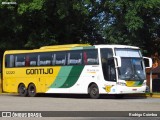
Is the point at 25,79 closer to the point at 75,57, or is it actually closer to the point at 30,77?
the point at 30,77

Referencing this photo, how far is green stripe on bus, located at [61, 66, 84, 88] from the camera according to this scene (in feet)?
99.8

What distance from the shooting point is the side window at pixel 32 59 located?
33.2 m

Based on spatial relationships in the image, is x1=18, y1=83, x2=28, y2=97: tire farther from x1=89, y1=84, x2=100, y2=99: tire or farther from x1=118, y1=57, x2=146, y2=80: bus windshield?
x1=118, y1=57, x2=146, y2=80: bus windshield

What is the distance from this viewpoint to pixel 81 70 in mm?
30266

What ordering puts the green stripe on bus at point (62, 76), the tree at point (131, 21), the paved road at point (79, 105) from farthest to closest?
1. the tree at point (131, 21)
2. the green stripe on bus at point (62, 76)
3. the paved road at point (79, 105)

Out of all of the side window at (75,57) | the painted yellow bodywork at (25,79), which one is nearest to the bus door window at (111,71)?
the side window at (75,57)

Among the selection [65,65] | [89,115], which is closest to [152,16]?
[65,65]

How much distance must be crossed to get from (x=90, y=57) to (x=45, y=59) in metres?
4.01

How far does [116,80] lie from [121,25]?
20.4ft

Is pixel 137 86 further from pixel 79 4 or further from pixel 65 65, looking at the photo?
pixel 79 4

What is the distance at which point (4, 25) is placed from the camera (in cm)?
3853

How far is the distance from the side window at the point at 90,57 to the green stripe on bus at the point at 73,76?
0.55 metres

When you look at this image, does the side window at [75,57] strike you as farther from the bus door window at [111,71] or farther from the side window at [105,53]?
the bus door window at [111,71]

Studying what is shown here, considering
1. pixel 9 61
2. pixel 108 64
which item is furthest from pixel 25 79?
pixel 108 64
